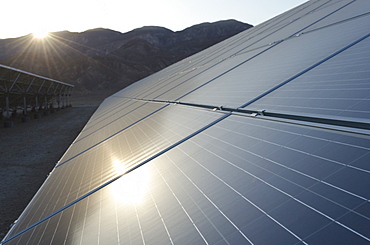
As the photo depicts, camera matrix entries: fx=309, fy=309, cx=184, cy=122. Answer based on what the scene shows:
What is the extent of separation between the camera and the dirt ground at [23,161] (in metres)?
9.15

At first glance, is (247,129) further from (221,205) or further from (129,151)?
(129,151)

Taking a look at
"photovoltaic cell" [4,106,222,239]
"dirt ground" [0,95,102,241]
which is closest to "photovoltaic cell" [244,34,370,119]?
"photovoltaic cell" [4,106,222,239]

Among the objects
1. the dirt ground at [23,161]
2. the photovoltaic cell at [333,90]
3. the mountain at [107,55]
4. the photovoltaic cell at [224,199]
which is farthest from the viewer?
the mountain at [107,55]

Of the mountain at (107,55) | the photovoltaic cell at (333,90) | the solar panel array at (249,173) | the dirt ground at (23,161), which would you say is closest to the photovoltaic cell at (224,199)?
the solar panel array at (249,173)

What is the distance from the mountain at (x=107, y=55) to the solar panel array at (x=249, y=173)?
88252 mm

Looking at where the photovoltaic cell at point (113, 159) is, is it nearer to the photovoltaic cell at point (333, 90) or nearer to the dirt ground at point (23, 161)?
the photovoltaic cell at point (333, 90)

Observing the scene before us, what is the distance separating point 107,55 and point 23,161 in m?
108

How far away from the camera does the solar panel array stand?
1.59 metres

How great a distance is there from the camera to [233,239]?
165 centimetres

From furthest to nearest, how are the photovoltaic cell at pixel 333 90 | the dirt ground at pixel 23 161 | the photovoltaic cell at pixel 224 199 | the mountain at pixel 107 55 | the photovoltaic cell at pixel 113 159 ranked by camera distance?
the mountain at pixel 107 55
the dirt ground at pixel 23 161
the photovoltaic cell at pixel 113 159
the photovoltaic cell at pixel 333 90
the photovoltaic cell at pixel 224 199

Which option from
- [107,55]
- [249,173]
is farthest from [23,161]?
[107,55]

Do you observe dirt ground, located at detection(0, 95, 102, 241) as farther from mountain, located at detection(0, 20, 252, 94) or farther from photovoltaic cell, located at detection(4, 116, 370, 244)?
mountain, located at detection(0, 20, 252, 94)

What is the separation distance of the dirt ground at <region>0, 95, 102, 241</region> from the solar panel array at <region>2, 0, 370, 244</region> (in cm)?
509

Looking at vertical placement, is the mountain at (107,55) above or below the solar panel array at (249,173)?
above
